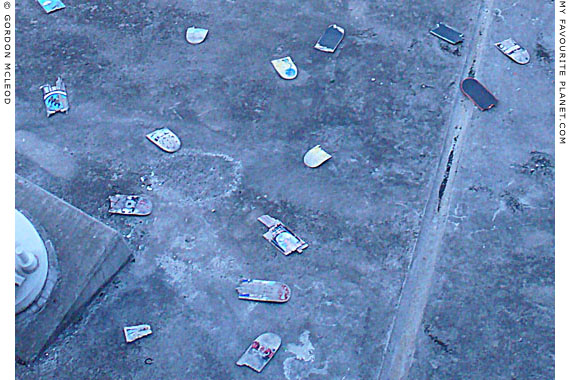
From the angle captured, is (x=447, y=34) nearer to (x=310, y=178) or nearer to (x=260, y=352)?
(x=310, y=178)

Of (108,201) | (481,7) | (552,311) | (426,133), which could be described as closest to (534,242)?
(552,311)

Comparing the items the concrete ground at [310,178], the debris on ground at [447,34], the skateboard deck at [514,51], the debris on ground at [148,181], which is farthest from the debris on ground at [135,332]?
the skateboard deck at [514,51]

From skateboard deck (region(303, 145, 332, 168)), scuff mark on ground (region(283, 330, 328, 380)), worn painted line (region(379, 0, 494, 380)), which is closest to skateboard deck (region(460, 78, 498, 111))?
worn painted line (region(379, 0, 494, 380))

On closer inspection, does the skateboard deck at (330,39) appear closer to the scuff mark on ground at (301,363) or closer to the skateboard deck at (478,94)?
the skateboard deck at (478,94)

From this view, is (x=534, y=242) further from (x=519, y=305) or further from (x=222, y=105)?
(x=222, y=105)

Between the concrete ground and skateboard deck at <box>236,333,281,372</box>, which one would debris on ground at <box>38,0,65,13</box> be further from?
skateboard deck at <box>236,333,281,372</box>
